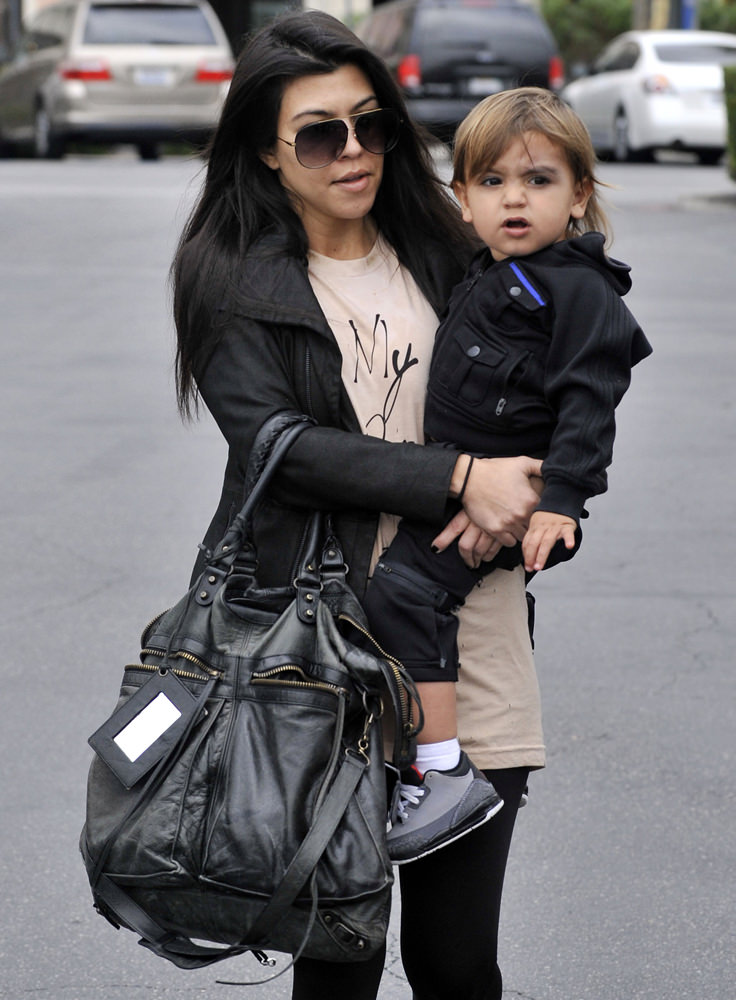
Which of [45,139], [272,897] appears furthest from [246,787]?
[45,139]

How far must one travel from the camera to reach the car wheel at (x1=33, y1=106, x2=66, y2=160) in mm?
17656

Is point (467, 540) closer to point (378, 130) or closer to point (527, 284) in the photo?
point (527, 284)

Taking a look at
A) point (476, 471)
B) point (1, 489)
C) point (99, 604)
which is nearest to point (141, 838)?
point (476, 471)

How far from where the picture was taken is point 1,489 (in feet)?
22.5

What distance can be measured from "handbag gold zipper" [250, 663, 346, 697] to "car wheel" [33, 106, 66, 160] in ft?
53.0

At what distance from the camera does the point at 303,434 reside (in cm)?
232

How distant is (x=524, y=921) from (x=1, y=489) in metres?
3.80

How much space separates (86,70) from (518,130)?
15121 millimetres

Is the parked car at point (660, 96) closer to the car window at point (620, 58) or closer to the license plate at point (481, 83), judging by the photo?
the car window at point (620, 58)

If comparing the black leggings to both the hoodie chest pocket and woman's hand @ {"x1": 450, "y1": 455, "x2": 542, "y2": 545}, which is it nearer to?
woman's hand @ {"x1": 450, "y1": 455, "x2": 542, "y2": 545}

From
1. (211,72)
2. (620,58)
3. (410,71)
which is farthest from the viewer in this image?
(620,58)

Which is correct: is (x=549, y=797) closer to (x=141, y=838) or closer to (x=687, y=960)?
(x=687, y=960)

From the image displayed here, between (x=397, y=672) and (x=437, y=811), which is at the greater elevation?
(x=397, y=672)

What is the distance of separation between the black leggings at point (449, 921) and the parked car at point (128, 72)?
14.5m
